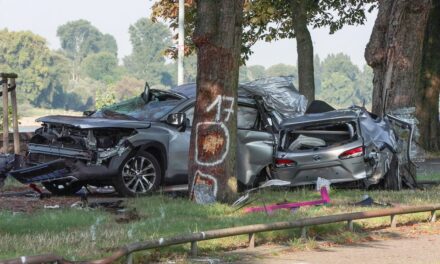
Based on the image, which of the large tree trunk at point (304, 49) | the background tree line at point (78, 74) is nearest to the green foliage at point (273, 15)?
the large tree trunk at point (304, 49)

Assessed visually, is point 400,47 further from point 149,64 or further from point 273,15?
point 149,64

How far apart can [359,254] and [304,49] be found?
2167 centimetres

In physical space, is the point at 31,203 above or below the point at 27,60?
below

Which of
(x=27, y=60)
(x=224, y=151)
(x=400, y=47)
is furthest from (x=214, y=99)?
(x=27, y=60)

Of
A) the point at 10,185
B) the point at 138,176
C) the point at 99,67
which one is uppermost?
the point at 99,67

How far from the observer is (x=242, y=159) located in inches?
560

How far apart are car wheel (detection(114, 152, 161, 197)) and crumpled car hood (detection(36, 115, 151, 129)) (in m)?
0.49

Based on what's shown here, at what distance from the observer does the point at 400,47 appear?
51.0ft

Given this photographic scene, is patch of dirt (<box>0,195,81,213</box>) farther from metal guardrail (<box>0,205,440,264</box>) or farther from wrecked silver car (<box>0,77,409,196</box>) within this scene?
metal guardrail (<box>0,205,440,264</box>)

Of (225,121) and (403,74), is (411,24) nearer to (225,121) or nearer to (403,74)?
(403,74)

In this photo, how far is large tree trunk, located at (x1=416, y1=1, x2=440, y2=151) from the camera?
28.2m

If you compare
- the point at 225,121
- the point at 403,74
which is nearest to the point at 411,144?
the point at 403,74

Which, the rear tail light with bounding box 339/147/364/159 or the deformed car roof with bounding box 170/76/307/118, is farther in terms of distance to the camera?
the deformed car roof with bounding box 170/76/307/118

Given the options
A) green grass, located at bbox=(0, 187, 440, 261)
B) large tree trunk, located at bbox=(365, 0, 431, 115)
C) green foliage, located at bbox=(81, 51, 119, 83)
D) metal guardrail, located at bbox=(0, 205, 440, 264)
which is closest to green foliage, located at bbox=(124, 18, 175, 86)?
green foliage, located at bbox=(81, 51, 119, 83)
